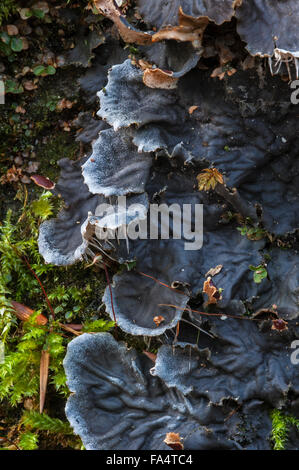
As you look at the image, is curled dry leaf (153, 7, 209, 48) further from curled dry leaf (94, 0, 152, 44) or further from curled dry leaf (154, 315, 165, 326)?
curled dry leaf (154, 315, 165, 326)

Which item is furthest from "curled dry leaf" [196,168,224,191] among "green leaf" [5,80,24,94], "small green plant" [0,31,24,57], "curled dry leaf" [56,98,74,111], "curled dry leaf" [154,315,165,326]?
"small green plant" [0,31,24,57]

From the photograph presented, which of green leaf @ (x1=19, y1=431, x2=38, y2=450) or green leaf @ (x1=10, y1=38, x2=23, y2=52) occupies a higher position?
green leaf @ (x1=10, y1=38, x2=23, y2=52)

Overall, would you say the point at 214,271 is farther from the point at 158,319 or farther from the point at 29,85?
→ the point at 29,85

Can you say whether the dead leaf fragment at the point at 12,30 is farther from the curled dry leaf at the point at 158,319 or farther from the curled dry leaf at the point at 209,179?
the curled dry leaf at the point at 158,319

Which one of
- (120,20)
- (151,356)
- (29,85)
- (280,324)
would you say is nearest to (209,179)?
(280,324)

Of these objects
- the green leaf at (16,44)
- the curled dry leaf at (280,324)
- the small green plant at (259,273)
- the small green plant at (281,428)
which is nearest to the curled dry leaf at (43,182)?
the green leaf at (16,44)

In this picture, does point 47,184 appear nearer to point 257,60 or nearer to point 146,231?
point 146,231
